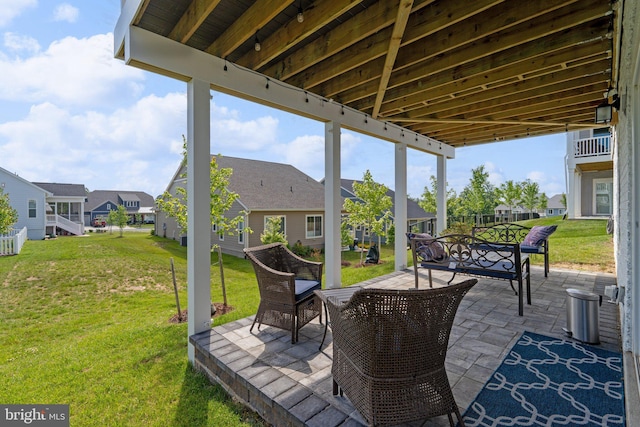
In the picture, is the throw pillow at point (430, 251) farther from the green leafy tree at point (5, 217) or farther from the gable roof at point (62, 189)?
the gable roof at point (62, 189)

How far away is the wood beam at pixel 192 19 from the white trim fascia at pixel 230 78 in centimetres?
13

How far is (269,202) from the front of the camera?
1379 centimetres

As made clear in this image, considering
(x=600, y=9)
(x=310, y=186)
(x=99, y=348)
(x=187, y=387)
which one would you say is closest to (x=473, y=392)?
(x=187, y=387)

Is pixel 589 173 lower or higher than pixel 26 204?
higher

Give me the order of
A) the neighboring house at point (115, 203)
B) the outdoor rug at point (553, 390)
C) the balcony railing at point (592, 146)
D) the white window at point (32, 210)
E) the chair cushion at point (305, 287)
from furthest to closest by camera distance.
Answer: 1. the neighboring house at point (115, 203)
2. the white window at point (32, 210)
3. the balcony railing at point (592, 146)
4. the chair cushion at point (305, 287)
5. the outdoor rug at point (553, 390)

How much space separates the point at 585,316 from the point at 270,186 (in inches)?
532

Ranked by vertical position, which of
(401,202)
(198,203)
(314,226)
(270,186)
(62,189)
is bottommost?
(314,226)

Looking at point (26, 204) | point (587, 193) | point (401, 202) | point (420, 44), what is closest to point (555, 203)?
point (587, 193)

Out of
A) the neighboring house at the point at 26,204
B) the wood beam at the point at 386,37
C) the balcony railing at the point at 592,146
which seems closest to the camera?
the wood beam at the point at 386,37

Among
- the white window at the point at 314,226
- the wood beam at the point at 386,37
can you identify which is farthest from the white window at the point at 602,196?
the wood beam at the point at 386,37

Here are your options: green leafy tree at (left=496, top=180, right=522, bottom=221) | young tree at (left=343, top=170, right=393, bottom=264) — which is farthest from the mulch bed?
green leafy tree at (left=496, top=180, right=522, bottom=221)

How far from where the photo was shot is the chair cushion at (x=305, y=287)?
3.12 metres

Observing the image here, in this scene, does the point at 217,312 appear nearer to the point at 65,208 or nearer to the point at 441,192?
the point at 441,192

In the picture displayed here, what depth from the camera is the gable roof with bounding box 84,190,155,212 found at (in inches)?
1447
